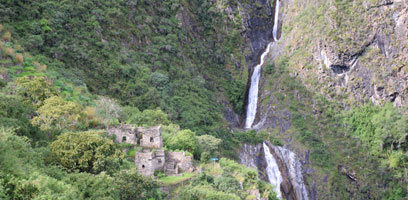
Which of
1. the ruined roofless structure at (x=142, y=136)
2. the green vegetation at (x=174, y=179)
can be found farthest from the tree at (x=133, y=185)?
the ruined roofless structure at (x=142, y=136)

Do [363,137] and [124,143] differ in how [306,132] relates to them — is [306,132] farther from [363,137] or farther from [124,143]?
[124,143]

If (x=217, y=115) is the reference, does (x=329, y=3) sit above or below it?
above

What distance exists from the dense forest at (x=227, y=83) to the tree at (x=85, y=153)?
13.3 feet

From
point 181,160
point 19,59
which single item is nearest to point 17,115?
point 181,160

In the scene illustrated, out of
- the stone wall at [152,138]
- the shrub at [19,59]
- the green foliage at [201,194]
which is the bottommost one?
the green foliage at [201,194]

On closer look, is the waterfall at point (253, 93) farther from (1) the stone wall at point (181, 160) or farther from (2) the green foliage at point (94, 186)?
(2) the green foliage at point (94, 186)

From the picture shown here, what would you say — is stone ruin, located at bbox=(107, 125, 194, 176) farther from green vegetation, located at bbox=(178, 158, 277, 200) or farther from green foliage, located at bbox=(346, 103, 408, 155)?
green foliage, located at bbox=(346, 103, 408, 155)

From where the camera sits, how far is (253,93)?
83.5 meters

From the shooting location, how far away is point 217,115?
7200 cm

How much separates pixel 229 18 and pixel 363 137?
129ft

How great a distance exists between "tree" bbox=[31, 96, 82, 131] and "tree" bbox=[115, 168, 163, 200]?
7713 millimetres

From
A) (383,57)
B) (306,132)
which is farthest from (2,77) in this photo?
(383,57)

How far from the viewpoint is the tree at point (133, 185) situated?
80.7 feet

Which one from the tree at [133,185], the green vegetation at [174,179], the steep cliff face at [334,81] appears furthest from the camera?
the steep cliff face at [334,81]
